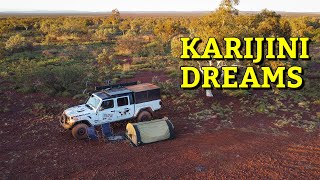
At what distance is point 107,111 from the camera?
44.3 feet

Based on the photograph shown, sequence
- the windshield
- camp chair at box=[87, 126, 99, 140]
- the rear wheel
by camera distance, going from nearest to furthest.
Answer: camp chair at box=[87, 126, 99, 140] < the windshield < the rear wheel

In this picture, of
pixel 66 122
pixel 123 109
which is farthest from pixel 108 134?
pixel 66 122

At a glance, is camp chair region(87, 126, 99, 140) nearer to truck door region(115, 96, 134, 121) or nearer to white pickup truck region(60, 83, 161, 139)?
white pickup truck region(60, 83, 161, 139)

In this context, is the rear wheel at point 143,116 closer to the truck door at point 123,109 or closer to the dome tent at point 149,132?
the truck door at point 123,109

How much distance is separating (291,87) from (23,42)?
28362 millimetres

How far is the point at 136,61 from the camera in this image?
29609 millimetres

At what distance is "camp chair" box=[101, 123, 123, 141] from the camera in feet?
42.7

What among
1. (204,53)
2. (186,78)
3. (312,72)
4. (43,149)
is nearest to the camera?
(43,149)

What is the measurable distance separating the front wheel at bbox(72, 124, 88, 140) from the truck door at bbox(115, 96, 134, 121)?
1.45 meters

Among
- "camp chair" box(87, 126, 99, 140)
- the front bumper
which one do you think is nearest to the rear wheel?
"camp chair" box(87, 126, 99, 140)

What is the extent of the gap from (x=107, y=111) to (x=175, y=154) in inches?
139

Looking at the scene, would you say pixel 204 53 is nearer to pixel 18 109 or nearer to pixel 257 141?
pixel 257 141

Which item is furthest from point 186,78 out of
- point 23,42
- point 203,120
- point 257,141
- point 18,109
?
point 23,42

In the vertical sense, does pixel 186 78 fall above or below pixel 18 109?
above
